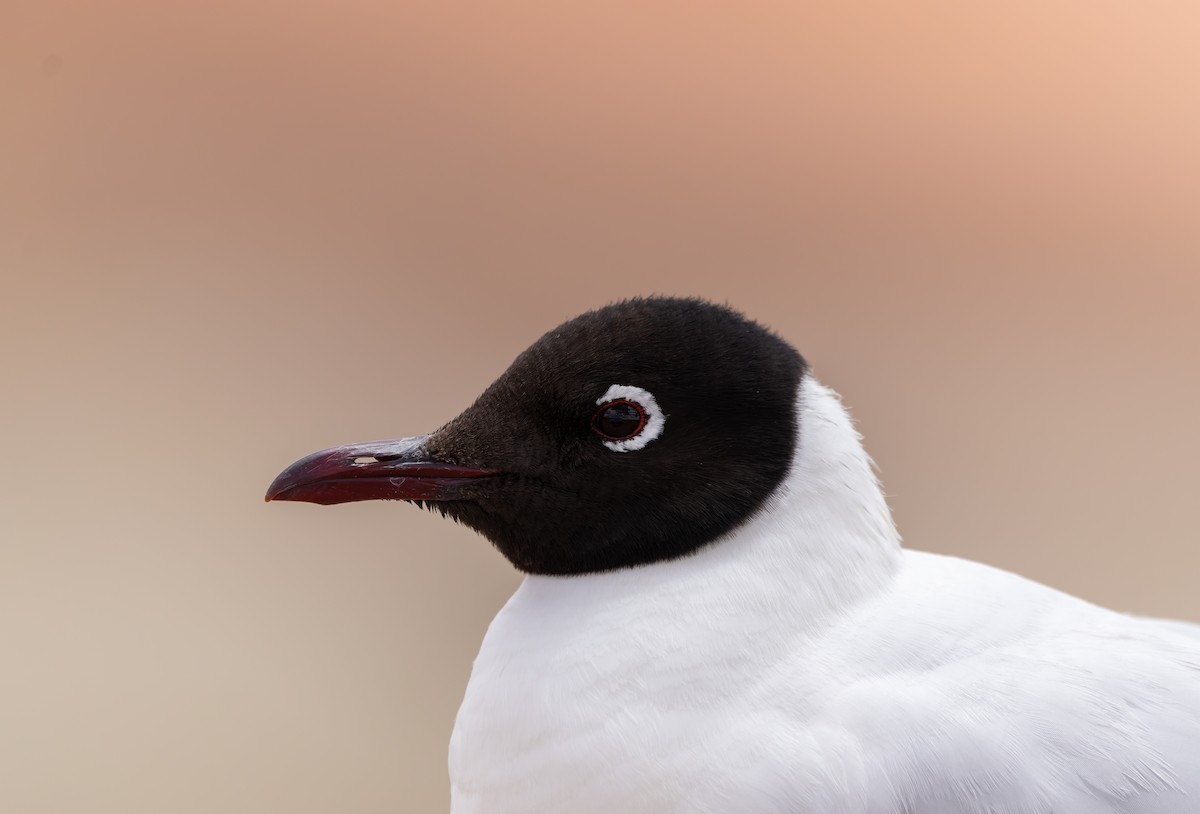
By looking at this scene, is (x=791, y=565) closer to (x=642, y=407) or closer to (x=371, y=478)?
(x=642, y=407)

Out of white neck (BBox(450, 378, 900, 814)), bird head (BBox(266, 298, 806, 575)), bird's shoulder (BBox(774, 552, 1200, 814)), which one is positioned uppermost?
bird head (BBox(266, 298, 806, 575))

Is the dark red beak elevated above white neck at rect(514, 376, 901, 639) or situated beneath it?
elevated above

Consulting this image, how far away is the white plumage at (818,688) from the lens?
0.85m

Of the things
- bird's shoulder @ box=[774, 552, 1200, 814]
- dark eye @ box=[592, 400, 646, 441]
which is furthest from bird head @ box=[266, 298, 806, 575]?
bird's shoulder @ box=[774, 552, 1200, 814]

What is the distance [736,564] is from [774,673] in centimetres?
10

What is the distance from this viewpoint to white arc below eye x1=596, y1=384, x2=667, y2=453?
38.5 inches

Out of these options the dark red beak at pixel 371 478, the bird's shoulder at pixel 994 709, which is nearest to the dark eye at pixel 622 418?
the dark red beak at pixel 371 478

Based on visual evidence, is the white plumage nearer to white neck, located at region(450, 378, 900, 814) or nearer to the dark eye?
white neck, located at region(450, 378, 900, 814)

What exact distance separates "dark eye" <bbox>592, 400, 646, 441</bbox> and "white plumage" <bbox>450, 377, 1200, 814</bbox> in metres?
0.12

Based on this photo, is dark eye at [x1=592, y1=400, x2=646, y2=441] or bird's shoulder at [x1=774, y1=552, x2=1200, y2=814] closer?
bird's shoulder at [x1=774, y1=552, x2=1200, y2=814]

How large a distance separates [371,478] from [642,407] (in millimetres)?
247

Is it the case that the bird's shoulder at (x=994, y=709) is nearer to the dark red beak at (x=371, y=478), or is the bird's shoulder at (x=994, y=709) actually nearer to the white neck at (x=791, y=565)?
the white neck at (x=791, y=565)

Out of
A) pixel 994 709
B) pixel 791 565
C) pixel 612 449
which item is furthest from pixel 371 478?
pixel 994 709

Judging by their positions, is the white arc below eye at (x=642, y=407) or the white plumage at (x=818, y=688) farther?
the white arc below eye at (x=642, y=407)
